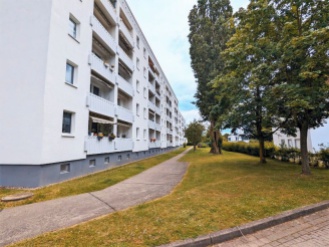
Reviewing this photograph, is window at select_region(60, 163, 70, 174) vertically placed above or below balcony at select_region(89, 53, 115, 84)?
below

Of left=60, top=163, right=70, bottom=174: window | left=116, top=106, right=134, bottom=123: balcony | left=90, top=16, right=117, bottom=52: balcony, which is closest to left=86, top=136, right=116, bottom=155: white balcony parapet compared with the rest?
left=60, top=163, right=70, bottom=174: window

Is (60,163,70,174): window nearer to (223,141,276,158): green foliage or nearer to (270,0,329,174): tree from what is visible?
(270,0,329,174): tree

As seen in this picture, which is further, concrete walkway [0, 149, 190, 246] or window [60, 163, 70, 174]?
window [60, 163, 70, 174]

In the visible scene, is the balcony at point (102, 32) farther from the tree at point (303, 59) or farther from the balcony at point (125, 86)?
the tree at point (303, 59)

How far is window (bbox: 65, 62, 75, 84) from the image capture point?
1210 cm

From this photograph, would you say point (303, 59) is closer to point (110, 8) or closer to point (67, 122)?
point (67, 122)

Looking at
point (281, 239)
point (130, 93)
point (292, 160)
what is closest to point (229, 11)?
point (130, 93)

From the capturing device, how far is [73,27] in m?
12.9

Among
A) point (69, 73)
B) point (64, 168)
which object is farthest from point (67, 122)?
point (69, 73)

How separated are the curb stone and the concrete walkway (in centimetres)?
306

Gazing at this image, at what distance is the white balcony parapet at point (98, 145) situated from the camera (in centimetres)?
1352

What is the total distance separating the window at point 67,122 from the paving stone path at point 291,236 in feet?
34.8

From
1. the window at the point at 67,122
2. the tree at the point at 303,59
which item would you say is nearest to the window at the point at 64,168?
the window at the point at 67,122

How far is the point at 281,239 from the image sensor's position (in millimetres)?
4230
